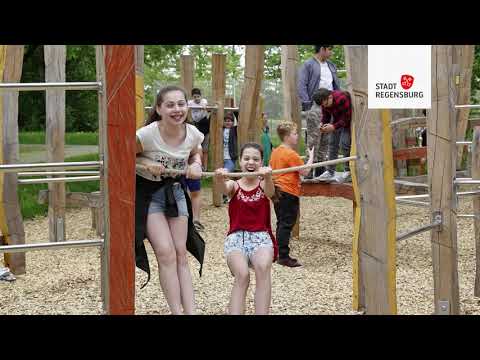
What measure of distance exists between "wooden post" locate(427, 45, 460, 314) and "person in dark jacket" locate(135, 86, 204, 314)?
4.58 ft

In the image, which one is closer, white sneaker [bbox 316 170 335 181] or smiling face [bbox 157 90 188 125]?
smiling face [bbox 157 90 188 125]

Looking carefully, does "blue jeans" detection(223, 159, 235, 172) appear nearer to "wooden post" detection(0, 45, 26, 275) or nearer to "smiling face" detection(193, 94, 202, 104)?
"smiling face" detection(193, 94, 202, 104)

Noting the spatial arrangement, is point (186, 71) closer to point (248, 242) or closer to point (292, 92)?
point (292, 92)

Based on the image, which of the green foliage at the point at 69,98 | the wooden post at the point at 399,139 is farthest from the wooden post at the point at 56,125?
the green foliage at the point at 69,98

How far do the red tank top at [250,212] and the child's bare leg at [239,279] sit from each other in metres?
0.18

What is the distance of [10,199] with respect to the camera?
6.68 meters

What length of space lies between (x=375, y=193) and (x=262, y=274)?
856 mm

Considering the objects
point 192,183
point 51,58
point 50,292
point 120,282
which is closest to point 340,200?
point 192,183

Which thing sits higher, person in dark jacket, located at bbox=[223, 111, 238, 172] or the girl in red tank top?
person in dark jacket, located at bbox=[223, 111, 238, 172]

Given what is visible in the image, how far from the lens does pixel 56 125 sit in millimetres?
8234

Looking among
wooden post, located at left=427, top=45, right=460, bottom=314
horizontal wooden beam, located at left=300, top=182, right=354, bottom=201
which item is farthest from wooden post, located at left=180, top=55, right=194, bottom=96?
wooden post, located at left=427, top=45, right=460, bottom=314

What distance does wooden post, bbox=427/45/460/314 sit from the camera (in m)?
4.76

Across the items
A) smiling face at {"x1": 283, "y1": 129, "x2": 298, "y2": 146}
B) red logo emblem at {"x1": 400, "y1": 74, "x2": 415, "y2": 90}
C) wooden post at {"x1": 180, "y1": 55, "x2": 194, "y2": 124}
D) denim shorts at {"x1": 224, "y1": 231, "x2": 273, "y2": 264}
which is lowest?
denim shorts at {"x1": 224, "y1": 231, "x2": 273, "y2": 264}

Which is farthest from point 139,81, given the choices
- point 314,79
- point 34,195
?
point 34,195
